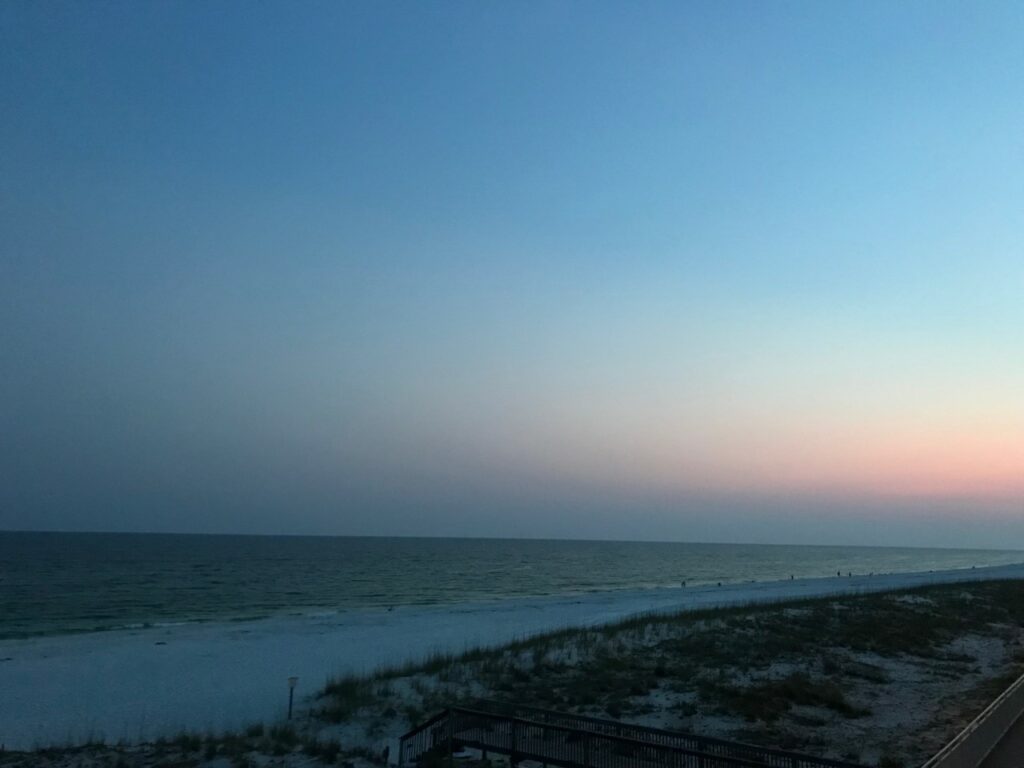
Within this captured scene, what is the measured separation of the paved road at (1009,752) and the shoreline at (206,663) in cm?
1431

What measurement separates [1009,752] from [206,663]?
24764 mm

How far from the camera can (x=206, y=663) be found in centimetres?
2822

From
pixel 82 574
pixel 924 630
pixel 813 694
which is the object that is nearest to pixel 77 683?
pixel 813 694

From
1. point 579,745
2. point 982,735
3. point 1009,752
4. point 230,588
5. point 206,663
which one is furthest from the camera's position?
point 230,588

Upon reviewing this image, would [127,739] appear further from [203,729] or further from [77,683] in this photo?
[77,683]

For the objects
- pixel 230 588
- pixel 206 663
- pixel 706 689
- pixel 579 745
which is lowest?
pixel 230 588

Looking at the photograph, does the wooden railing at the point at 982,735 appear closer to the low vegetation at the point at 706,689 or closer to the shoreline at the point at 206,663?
the low vegetation at the point at 706,689

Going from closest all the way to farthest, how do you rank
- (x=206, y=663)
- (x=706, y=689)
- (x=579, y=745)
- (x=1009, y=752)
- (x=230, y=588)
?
(x=1009, y=752) < (x=579, y=745) < (x=706, y=689) < (x=206, y=663) < (x=230, y=588)

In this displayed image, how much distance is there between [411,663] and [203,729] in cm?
772

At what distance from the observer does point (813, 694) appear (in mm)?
17688

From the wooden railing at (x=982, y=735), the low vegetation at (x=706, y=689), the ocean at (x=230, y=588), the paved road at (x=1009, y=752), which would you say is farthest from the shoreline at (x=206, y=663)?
the paved road at (x=1009, y=752)

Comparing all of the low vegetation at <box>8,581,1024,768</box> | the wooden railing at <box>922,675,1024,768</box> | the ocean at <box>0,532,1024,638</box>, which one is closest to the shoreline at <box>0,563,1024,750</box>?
the low vegetation at <box>8,581,1024,768</box>

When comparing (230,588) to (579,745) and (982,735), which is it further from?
(982,735)

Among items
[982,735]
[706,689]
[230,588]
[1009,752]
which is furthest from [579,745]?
[230,588]
